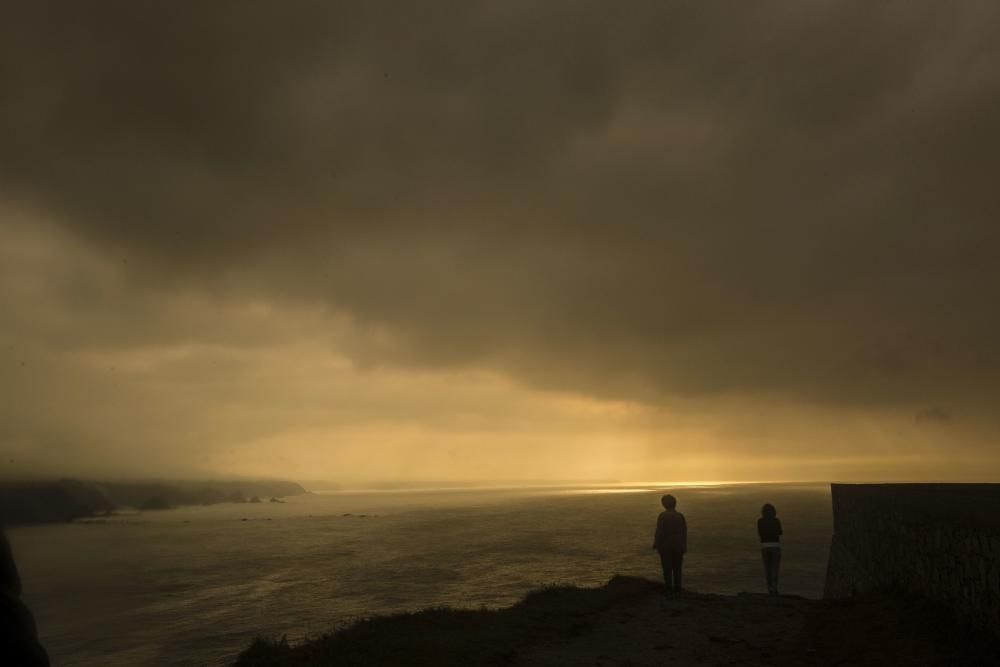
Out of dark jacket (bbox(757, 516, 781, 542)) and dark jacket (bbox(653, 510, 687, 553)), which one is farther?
dark jacket (bbox(757, 516, 781, 542))

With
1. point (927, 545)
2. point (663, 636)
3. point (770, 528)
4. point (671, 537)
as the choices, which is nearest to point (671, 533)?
point (671, 537)

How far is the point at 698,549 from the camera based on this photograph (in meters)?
64.6

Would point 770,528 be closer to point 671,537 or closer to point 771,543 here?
point 771,543

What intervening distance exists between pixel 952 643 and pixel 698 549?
193 ft

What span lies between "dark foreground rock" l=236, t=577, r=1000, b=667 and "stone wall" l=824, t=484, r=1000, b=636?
52 cm

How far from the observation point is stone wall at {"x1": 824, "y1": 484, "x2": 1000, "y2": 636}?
9797 millimetres

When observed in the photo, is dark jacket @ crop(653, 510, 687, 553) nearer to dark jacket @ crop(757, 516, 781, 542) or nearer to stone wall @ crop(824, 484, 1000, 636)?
dark jacket @ crop(757, 516, 781, 542)

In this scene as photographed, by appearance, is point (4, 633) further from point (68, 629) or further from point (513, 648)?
point (68, 629)

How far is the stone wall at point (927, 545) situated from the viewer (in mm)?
9797

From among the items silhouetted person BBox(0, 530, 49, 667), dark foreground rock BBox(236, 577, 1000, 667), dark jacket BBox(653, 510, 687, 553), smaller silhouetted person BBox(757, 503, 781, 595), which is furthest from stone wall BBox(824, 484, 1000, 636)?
silhouetted person BBox(0, 530, 49, 667)

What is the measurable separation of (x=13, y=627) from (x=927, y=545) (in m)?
14.2

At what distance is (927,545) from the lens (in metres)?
12.3

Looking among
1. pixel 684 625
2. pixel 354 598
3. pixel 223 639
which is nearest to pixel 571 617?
pixel 684 625

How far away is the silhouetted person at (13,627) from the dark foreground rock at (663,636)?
857 centimetres
